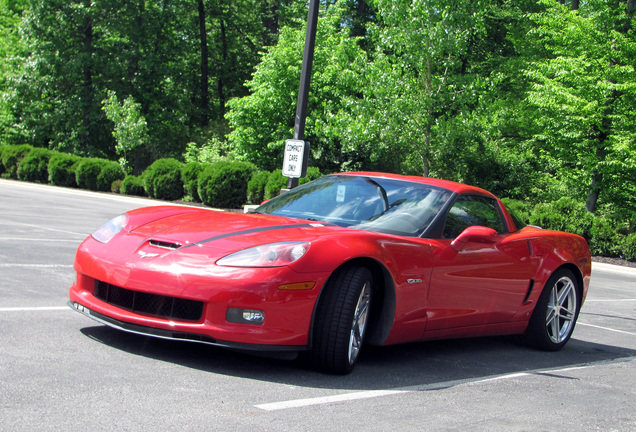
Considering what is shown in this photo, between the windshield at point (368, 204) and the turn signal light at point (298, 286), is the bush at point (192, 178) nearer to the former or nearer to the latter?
the windshield at point (368, 204)

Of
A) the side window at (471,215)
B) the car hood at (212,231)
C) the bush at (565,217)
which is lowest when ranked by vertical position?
the bush at (565,217)

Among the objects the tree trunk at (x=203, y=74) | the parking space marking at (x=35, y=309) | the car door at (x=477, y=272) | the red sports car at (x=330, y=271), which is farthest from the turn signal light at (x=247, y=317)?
the tree trunk at (x=203, y=74)

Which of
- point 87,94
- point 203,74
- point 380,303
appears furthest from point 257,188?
point 203,74

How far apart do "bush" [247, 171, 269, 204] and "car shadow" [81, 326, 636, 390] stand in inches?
683

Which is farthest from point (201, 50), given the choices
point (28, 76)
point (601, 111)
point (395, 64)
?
point (601, 111)

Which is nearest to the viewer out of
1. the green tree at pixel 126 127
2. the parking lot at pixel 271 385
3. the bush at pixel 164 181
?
the parking lot at pixel 271 385

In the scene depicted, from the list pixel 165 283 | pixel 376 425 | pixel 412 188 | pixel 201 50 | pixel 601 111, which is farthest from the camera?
pixel 201 50

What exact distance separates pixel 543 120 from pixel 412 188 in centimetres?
2052

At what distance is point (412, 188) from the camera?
5.87 m

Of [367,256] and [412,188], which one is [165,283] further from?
[412,188]

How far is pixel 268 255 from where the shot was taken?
14.5 feet

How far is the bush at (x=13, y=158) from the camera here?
1172 inches

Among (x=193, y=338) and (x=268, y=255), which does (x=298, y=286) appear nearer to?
(x=268, y=255)

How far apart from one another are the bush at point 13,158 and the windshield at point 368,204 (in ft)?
86.9
